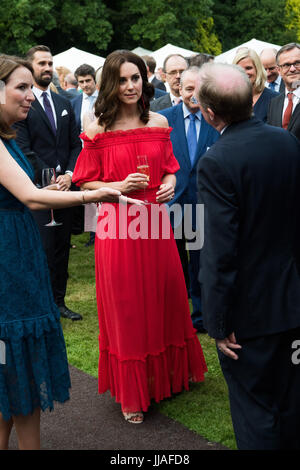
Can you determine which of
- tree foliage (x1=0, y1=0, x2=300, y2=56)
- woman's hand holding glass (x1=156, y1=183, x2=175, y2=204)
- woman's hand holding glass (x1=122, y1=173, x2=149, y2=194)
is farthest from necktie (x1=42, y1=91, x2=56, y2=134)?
tree foliage (x1=0, y1=0, x2=300, y2=56)

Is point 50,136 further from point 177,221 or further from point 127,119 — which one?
point 127,119

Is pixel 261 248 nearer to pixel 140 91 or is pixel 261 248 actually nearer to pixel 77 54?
pixel 140 91

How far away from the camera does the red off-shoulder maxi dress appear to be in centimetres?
433

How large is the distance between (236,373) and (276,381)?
0.21 metres

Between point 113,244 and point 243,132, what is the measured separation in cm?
171

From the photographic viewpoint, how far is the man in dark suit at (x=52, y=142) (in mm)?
6401

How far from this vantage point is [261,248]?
2.89m

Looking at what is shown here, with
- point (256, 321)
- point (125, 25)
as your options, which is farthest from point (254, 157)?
point (125, 25)

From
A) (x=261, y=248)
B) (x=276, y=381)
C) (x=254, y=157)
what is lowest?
→ (x=276, y=381)

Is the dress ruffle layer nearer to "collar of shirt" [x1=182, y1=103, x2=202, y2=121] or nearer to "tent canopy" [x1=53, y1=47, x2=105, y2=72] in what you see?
"collar of shirt" [x1=182, y1=103, x2=202, y2=121]

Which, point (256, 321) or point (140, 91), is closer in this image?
point (256, 321)
